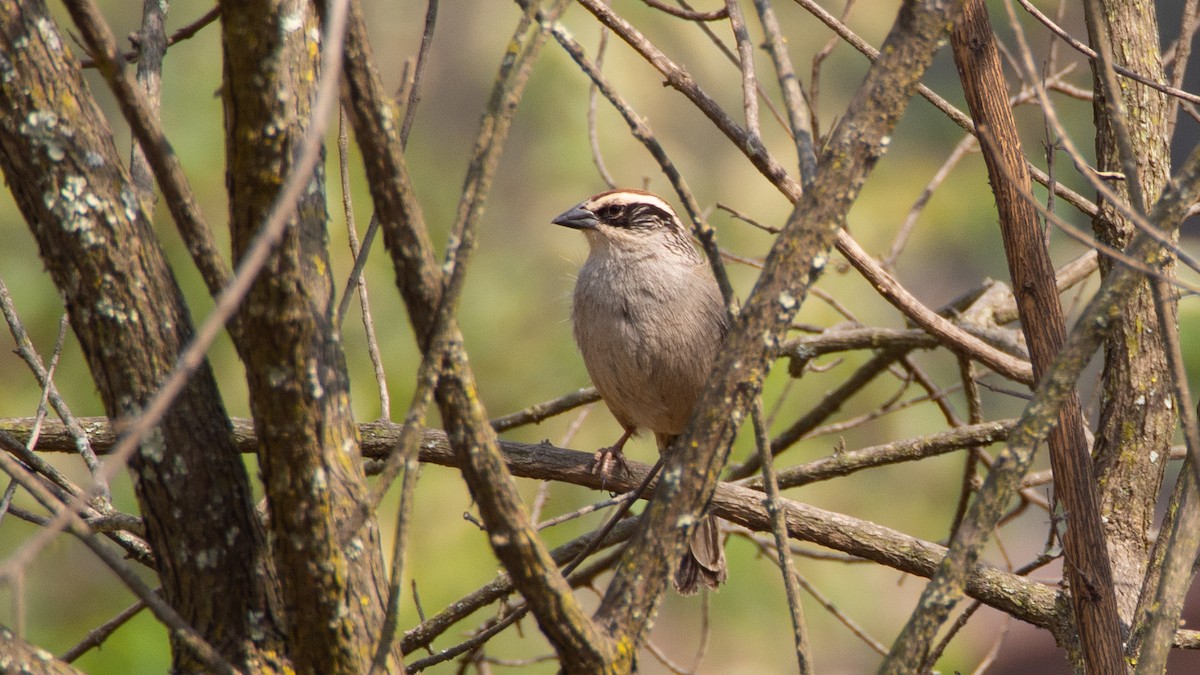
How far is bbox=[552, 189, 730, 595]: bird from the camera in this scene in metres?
5.25

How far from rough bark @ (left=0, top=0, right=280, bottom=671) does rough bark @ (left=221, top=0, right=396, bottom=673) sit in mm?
292

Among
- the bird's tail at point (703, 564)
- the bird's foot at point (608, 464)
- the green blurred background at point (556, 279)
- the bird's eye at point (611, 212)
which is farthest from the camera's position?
the green blurred background at point (556, 279)

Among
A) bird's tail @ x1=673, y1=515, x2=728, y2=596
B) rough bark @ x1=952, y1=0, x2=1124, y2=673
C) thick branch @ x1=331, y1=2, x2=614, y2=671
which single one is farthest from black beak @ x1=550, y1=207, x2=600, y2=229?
thick branch @ x1=331, y1=2, x2=614, y2=671

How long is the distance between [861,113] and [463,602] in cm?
255

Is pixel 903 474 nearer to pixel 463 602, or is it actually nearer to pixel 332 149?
pixel 332 149

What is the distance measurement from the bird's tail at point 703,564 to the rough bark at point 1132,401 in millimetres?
2124

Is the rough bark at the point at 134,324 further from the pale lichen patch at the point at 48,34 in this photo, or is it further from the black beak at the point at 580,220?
the black beak at the point at 580,220

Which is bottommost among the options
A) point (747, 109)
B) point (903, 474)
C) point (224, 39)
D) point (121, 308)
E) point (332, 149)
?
point (121, 308)

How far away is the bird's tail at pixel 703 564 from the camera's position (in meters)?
5.45

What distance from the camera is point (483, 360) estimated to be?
862cm

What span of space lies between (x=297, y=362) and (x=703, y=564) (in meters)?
3.76

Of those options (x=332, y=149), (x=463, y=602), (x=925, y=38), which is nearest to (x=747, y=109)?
(x=925, y=38)

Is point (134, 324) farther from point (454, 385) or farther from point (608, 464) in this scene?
point (608, 464)

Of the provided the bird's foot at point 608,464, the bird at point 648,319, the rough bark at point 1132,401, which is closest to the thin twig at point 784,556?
the rough bark at point 1132,401
